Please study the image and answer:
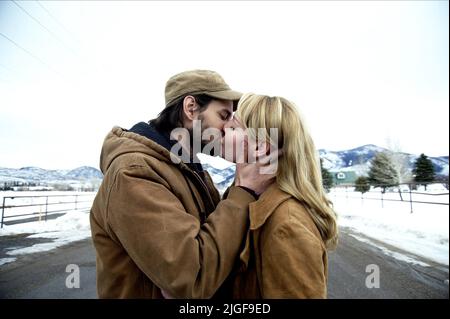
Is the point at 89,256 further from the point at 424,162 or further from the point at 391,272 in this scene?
the point at 424,162

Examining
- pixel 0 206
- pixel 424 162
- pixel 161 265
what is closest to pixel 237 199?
pixel 161 265

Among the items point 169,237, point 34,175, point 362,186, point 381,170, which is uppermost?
point 381,170

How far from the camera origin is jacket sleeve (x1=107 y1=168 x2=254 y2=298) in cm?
94

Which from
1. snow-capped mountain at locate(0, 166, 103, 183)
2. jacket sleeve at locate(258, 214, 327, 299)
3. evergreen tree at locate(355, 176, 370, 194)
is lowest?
evergreen tree at locate(355, 176, 370, 194)

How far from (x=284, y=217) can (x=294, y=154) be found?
369mm

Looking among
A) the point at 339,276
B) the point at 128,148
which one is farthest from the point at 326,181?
the point at 128,148

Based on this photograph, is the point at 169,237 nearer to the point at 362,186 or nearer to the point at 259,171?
the point at 259,171

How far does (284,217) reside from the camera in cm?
109

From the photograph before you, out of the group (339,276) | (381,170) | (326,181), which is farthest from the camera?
(381,170)

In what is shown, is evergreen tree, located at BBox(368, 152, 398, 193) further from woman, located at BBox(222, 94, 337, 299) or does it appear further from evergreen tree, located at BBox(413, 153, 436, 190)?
woman, located at BBox(222, 94, 337, 299)

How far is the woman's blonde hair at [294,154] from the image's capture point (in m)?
1.23

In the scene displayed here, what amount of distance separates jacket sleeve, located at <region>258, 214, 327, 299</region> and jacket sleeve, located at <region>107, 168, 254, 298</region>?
16 cm

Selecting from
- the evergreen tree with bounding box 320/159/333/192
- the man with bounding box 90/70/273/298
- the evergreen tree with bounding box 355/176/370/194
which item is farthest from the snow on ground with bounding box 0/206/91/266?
the evergreen tree with bounding box 355/176/370/194

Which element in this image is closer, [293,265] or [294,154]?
[293,265]
